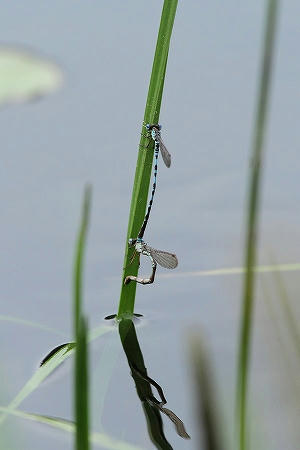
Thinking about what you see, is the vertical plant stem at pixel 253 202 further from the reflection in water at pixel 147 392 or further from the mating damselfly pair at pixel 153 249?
the mating damselfly pair at pixel 153 249

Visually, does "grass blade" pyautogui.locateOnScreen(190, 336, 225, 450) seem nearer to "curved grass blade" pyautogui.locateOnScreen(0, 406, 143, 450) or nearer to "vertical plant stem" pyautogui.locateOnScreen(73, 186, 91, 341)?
"vertical plant stem" pyautogui.locateOnScreen(73, 186, 91, 341)

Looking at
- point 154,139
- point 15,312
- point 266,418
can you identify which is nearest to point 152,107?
point 154,139

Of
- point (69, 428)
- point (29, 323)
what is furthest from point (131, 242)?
point (69, 428)

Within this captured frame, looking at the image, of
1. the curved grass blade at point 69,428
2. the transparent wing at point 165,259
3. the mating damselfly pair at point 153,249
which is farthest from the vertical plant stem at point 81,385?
the transparent wing at point 165,259

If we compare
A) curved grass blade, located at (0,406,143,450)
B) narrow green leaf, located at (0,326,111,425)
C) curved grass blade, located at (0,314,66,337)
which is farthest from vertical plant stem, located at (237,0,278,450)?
curved grass blade, located at (0,314,66,337)

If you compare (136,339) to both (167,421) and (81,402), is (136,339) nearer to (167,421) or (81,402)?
(167,421)
